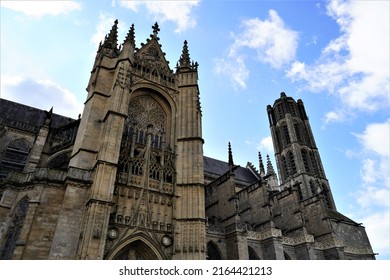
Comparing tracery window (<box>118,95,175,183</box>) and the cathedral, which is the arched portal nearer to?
the cathedral

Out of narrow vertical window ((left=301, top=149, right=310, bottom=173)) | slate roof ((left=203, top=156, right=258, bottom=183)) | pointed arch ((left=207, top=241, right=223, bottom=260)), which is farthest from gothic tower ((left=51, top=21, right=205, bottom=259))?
narrow vertical window ((left=301, top=149, right=310, bottom=173))

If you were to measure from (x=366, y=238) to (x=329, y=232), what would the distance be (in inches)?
443

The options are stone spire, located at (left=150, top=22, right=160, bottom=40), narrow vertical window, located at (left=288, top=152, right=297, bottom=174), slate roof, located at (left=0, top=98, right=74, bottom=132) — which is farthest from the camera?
narrow vertical window, located at (left=288, top=152, right=297, bottom=174)

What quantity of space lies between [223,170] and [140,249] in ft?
82.8

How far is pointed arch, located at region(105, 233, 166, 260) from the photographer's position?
1391 cm

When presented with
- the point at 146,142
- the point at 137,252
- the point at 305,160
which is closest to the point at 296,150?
the point at 305,160

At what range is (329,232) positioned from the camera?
25766 mm

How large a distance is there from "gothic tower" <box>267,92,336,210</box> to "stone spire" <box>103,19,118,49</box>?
30.1 metres

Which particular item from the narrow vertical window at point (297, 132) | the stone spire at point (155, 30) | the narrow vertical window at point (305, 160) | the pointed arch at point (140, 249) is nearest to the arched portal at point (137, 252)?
the pointed arch at point (140, 249)

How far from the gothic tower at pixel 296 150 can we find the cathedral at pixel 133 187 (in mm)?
11458

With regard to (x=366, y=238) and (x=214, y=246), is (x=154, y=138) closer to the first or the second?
(x=214, y=246)

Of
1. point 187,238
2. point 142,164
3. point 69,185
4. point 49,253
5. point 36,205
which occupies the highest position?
point 142,164

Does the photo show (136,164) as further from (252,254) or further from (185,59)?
(252,254)
